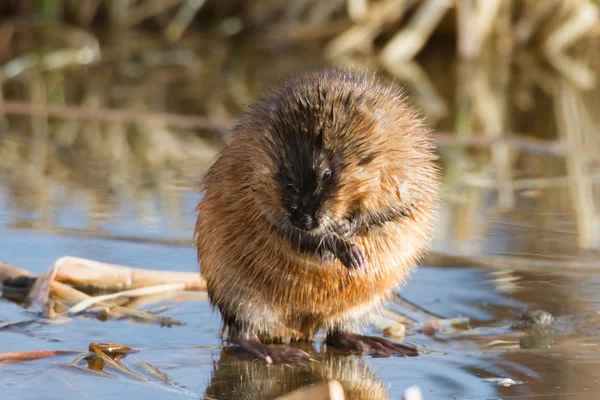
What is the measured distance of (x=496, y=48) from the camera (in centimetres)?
1141

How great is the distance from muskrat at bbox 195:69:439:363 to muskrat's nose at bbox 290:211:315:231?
0.06ft

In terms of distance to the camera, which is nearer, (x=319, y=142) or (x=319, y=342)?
(x=319, y=142)

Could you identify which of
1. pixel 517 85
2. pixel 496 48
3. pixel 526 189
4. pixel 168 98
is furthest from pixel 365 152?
pixel 496 48

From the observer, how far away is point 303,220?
10.4ft

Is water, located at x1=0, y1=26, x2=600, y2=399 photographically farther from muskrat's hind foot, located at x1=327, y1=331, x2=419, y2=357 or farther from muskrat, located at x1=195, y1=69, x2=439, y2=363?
muskrat, located at x1=195, y1=69, x2=439, y2=363

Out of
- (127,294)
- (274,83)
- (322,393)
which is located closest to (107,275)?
(127,294)

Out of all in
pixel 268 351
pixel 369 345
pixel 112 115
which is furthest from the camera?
pixel 112 115

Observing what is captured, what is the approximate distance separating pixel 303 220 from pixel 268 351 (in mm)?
493

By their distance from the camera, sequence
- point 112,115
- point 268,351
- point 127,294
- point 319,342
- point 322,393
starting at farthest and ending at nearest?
point 112,115 → point 127,294 → point 319,342 → point 268,351 → point 322,393

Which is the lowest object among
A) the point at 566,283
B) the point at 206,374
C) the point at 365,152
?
the point at 206,374

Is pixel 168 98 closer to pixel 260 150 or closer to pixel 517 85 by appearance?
pixel 517 85

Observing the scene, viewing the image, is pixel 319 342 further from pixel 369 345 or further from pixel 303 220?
pixel 303 220

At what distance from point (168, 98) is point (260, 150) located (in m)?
5.60

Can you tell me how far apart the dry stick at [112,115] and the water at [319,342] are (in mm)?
108
